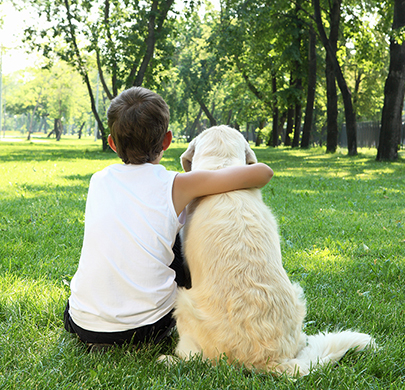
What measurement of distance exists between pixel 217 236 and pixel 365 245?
3.55 metres

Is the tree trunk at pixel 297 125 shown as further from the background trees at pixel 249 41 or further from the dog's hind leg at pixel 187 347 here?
the dog's hind leg at pixel 187 347

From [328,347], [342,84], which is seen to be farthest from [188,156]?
[342,84]

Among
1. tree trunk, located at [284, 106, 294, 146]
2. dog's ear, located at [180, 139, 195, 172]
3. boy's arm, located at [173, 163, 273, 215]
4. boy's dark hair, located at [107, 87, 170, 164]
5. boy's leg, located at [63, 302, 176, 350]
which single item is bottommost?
boy's leg, located at [63, 302, 176, 350]

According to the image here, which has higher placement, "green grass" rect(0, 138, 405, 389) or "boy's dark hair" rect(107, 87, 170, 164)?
"boy's dark hair" rect(107, 87, 170, 164)

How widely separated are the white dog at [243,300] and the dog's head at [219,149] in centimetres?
32

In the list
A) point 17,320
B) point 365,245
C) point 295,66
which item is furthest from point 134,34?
point 17,320

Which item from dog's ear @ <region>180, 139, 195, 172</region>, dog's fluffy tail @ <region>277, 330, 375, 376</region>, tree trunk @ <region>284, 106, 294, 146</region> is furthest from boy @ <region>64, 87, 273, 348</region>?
Result: tree trunk @ <region>284, 106, 294, 146</region>

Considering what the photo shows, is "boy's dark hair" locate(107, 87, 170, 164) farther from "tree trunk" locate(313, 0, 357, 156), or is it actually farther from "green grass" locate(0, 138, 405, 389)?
"tree trunk" locate(313, 0, 357, 156)

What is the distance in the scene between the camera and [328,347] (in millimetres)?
2582

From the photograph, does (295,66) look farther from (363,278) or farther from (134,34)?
(363,278)

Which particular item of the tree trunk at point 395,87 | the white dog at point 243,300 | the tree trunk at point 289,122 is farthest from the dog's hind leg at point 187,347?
the tree trunk at point 289,122

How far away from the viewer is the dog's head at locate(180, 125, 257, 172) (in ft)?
9.52

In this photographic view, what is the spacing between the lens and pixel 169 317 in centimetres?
278

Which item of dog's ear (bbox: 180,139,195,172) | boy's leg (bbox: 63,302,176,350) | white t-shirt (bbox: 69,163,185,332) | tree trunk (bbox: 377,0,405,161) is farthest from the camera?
tree trunk (bbox: 377,0,405,161)
